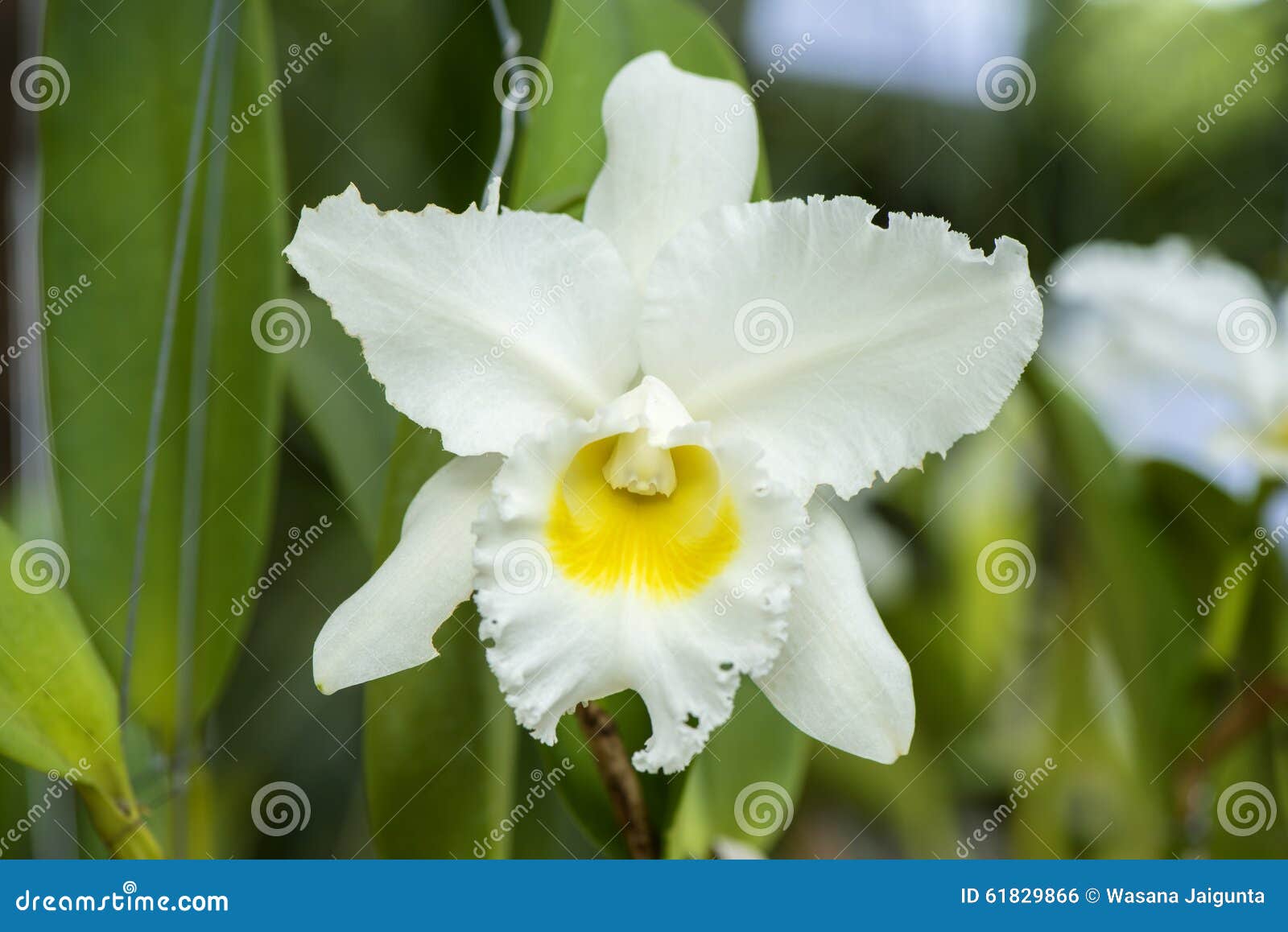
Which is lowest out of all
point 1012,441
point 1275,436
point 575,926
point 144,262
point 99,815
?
point 99,815

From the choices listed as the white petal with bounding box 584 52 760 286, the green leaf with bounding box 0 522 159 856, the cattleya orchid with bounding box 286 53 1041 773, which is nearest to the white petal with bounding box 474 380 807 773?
the cattleya orchid with bounding box 286 53 1041 773

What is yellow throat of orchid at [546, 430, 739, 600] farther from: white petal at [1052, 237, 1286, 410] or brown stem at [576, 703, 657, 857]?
white petal at [1052, 237, 1286, 410]

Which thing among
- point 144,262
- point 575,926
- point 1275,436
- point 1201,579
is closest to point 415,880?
point 575,926

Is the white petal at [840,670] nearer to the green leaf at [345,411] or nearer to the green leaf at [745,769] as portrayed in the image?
the green leaf at [745,769]

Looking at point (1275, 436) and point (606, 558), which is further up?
point (1275, 436)

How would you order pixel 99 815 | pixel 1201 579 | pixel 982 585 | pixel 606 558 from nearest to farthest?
pixel 606 558, pixel 99 815, pixel 1201 579, pixel 982 585

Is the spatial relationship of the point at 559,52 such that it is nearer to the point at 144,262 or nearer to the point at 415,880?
the point at 144,262

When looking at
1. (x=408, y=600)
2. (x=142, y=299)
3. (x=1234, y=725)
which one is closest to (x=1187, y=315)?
(x=1234, y=725)

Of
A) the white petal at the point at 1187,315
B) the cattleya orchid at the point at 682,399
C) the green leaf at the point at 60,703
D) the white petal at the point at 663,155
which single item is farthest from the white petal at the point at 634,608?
the white petal at the point at 1187,315
